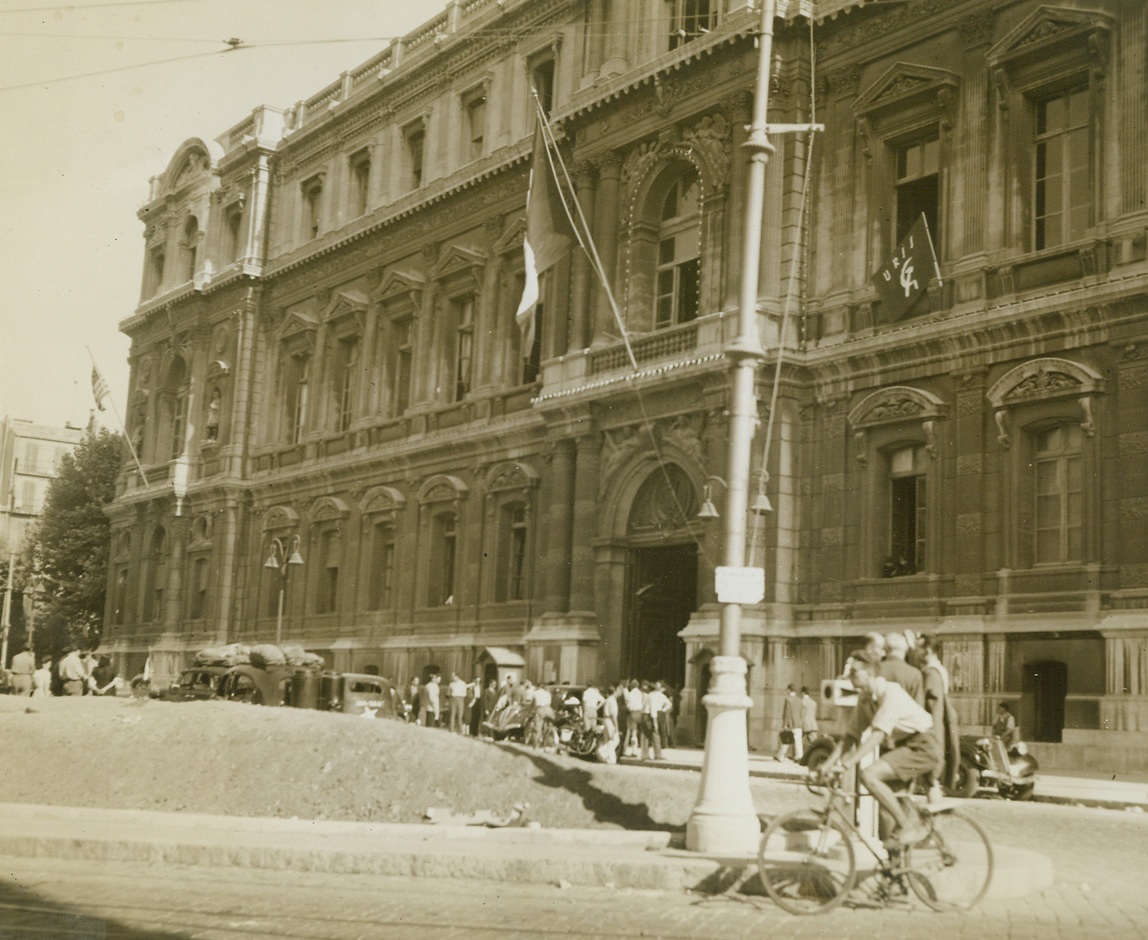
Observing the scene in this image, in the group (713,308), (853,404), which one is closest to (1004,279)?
(853,404)

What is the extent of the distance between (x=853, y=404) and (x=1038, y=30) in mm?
7522

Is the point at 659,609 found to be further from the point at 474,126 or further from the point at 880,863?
the point at 880,863

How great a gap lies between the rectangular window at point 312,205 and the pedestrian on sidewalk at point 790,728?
28.4 metres

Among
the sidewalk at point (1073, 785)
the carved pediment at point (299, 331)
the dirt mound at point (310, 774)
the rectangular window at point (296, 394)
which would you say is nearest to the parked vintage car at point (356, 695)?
the sidewalk at point (1073, 785)

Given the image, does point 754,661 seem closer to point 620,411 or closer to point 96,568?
point 620,411

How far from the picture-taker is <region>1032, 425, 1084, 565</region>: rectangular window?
80.1ft

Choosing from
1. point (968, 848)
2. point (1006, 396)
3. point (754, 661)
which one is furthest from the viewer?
point (754, 661)

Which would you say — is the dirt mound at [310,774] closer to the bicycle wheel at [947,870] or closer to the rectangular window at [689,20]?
the bicycle wheel at [947,870]

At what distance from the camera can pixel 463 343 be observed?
135ft

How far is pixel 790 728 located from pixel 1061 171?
36.6 feet

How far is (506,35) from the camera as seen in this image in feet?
131

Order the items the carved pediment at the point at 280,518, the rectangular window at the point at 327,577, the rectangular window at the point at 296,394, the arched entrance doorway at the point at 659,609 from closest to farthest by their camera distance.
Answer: the arched entrance doorway at the point at 659,609, the rectangular window at the point at 327,577, the carved pediment at the point at 280,518, the rectangular window at the point at 296,394

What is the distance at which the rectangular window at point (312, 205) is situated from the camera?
162 ft

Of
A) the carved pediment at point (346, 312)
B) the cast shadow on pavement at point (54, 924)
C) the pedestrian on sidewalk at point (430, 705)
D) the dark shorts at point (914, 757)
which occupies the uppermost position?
the carved pediment at point (346, 312)
